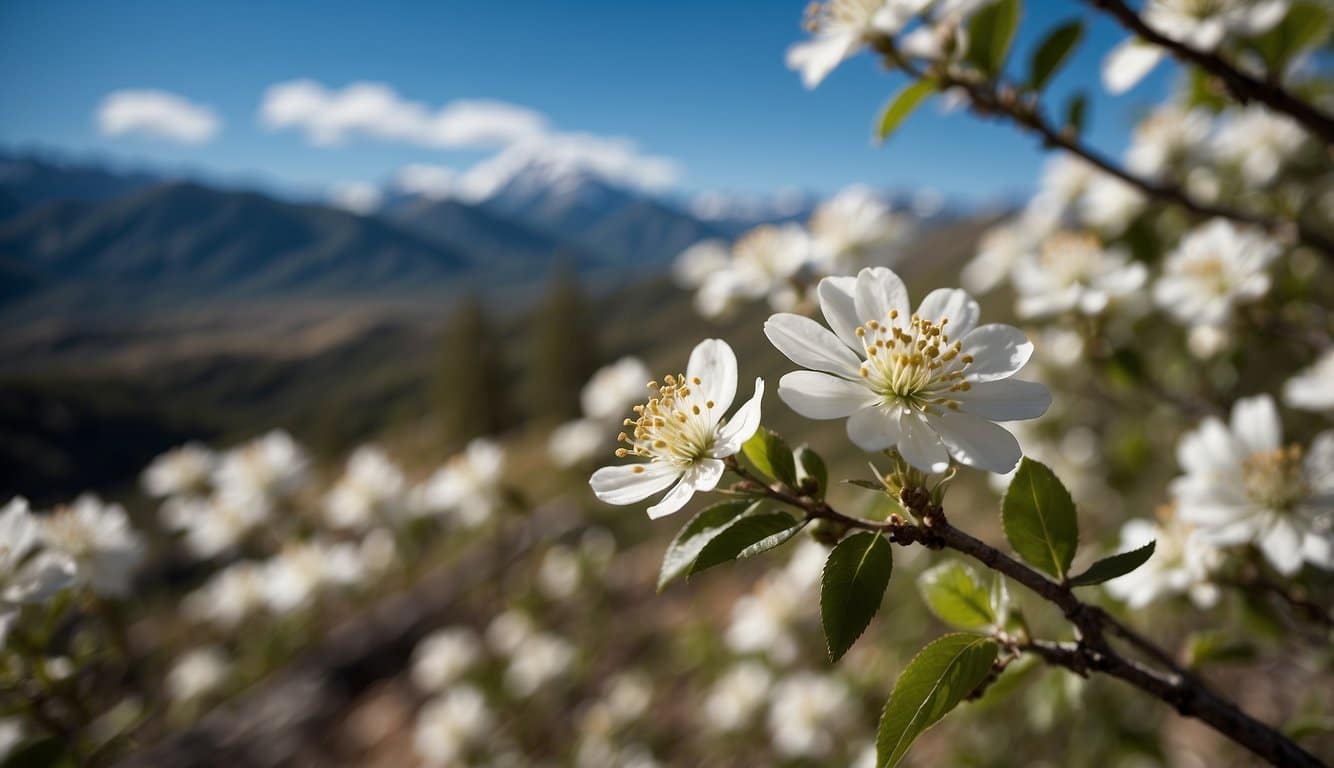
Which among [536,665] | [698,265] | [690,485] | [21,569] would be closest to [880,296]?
[690,485]

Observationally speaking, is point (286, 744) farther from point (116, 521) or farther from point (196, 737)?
point (116, 521)

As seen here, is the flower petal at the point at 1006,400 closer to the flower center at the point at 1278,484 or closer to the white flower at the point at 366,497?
the flower center at the point at 1278,484

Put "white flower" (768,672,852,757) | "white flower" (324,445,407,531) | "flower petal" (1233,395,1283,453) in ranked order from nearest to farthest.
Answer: "flower petal" (1233,395,1283,453)
"white flower" (768,672,852,757)
"white flower" (324,445,407,531)

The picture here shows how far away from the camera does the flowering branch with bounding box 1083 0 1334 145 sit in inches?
53.4

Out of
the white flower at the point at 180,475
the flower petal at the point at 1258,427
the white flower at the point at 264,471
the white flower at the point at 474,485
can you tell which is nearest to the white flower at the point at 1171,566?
the flower petal at the point at 1258,427

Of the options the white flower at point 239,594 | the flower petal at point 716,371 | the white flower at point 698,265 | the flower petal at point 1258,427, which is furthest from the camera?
the white flower at point 239,594

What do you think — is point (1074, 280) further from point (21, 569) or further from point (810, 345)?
point (21, 569)

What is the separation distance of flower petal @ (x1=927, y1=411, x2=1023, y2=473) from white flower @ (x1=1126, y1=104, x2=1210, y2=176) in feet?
8.12

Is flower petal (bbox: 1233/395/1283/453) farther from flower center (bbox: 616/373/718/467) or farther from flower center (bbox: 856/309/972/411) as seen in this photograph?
flower center (bbox: 616/373/718/467)

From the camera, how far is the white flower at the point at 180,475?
11.5ft

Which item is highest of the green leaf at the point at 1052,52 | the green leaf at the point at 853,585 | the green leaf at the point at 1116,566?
the green leaf at the point at 1052,52

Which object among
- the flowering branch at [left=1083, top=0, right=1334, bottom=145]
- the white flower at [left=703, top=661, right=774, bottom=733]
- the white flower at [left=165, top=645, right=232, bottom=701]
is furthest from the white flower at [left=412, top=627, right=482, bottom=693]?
the flowering branch at [left=1083, top=0, right=1334, bottom=145]

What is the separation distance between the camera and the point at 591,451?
387 cm

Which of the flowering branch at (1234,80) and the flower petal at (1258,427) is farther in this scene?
the flower petal at (1258,427)
